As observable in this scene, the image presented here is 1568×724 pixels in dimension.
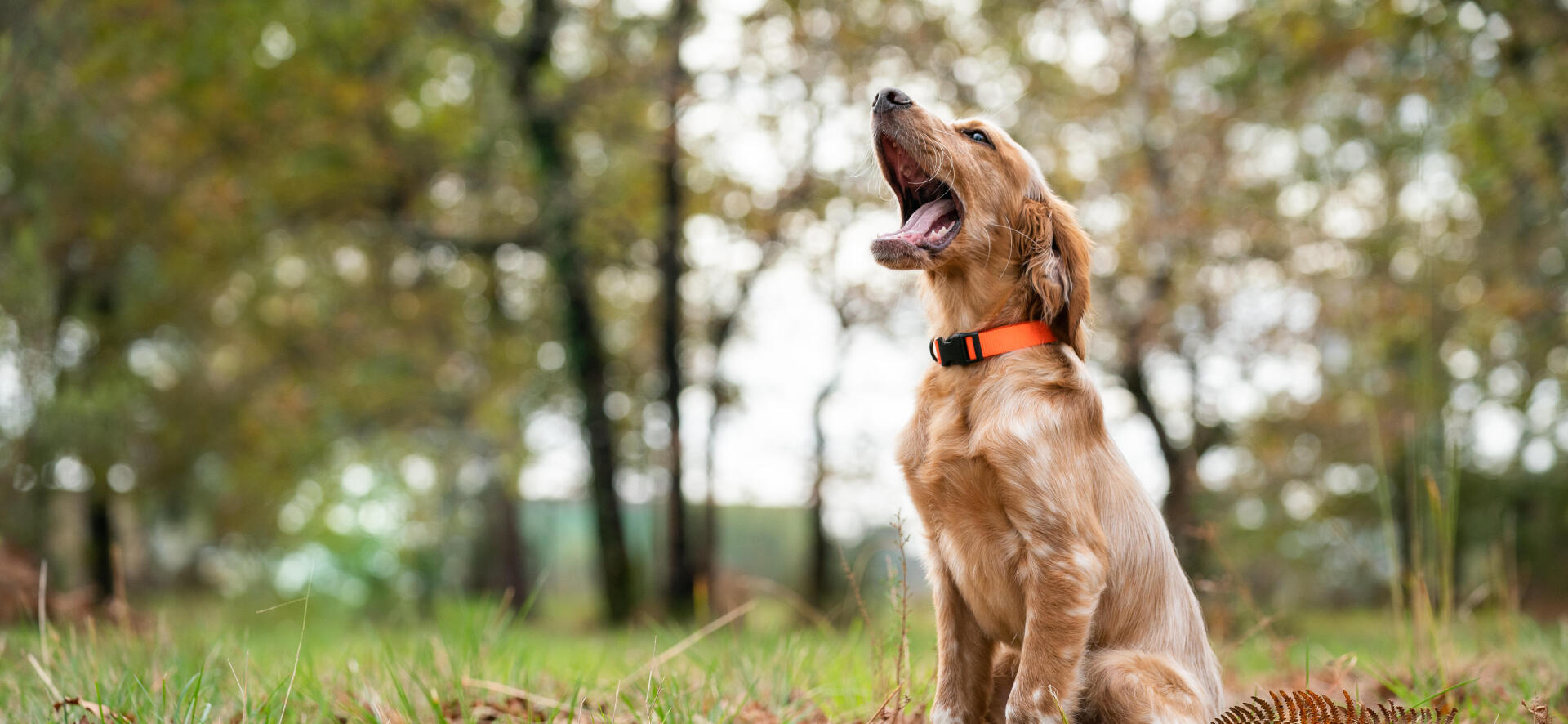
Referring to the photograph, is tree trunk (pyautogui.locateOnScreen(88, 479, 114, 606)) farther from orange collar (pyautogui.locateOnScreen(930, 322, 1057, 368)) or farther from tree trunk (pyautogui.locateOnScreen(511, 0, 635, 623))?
orange collar (pyautogui.locateOnScreen(930, 322, 1057, 368))

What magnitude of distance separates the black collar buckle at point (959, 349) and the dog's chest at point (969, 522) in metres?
0.14

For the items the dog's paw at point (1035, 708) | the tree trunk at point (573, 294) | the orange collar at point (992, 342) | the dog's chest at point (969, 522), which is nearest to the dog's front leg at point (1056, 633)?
the dog's paw at point (1035, 708)

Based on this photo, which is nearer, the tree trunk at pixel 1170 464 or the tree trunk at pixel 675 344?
the tree trunk at pixel 1170 464

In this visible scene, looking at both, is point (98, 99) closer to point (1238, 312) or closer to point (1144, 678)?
point (1144, 678)

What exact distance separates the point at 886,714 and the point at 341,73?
38.6 feet

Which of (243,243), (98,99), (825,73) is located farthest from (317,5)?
(825,73)

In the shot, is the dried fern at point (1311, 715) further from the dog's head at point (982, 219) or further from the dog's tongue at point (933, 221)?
the dog's tongue at point (933, 221)

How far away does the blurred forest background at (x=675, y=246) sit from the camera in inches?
350

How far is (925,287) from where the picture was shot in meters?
3.16

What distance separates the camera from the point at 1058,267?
9.18 feet

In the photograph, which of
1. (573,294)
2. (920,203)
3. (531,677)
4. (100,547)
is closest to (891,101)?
(920,203)

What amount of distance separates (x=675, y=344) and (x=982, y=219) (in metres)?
11.0

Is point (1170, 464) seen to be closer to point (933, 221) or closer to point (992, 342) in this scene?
point (933, 221)

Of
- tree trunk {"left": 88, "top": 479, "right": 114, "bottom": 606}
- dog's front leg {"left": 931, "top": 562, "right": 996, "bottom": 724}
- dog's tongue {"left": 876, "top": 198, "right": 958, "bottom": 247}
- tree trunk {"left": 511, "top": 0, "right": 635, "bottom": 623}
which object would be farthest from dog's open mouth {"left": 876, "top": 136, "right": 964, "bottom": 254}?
tree trunk {"left": 88, "top": 479, "right": 114, "bottom": 606}
